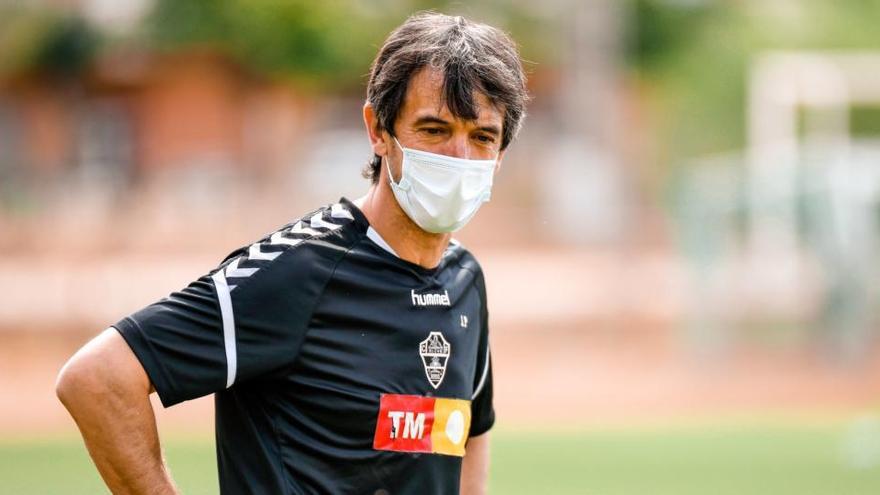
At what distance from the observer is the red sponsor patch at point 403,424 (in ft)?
12.3

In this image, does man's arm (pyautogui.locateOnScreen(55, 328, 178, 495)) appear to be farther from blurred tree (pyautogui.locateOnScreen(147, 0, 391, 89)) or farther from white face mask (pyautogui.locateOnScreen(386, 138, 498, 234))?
blurred tree (pyautogui.locateOnScreen(147, 0, 391, 89))

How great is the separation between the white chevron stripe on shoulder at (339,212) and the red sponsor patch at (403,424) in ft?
1.64

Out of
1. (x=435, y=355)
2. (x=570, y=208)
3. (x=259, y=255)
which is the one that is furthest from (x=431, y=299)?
(x=570, y=208)

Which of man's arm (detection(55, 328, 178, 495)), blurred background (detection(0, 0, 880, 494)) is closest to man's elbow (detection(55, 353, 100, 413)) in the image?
man's arm (detection(55, 328, 178, 495))

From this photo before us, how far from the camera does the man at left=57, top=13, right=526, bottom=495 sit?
11.5ft

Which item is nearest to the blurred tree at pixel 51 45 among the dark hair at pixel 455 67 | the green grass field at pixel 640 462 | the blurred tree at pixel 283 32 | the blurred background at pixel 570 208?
the blurred background at pixel 570 208

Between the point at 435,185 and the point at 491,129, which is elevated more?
the point at 491,129

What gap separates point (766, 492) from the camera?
1156 cm

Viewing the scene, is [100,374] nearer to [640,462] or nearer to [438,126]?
[438,126]

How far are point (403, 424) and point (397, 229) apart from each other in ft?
1.77

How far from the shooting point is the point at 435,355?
3.88 metres

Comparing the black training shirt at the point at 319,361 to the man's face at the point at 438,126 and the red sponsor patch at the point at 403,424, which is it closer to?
the red sponsor patch at the point at 403,424

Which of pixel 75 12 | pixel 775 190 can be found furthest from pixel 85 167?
pixel 775 190

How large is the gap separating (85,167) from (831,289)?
32167 mm
